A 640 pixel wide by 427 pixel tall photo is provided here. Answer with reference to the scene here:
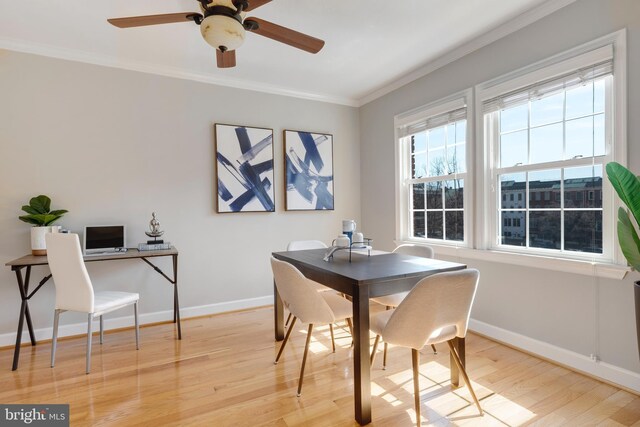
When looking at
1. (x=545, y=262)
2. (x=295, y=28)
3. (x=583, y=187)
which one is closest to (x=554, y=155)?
(x=583, y=187)

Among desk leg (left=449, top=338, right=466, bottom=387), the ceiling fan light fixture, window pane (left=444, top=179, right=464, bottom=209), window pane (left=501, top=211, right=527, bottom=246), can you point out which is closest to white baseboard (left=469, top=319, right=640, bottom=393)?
window pane (left=501, top=211, right=527, bottom=246)

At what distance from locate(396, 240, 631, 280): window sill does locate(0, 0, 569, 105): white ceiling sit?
1788 mm

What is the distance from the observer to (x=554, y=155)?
7.84 feet

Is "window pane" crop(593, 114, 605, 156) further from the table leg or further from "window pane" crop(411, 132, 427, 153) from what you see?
the table leg

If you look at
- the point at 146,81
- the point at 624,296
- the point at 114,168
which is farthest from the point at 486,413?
the point at 146,81

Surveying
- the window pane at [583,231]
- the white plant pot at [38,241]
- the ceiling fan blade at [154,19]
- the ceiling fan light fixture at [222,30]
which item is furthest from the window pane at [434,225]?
the white plant pot at [38,241]

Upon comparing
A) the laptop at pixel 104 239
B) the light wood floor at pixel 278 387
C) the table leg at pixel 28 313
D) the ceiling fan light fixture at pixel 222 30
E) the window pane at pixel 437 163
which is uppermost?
the ceiling fan light fixture at pixel 222 30

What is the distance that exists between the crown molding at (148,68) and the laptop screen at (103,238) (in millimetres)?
1553

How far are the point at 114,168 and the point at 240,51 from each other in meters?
1.64

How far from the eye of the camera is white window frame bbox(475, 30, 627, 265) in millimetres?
1989

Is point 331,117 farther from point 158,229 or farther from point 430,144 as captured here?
point 158,229

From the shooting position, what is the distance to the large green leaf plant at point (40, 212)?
2.67m

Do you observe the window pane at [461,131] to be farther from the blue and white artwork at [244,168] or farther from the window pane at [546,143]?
the blue and white artwork at [244,168]

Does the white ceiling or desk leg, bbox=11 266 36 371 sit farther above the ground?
the white ceiling
